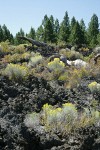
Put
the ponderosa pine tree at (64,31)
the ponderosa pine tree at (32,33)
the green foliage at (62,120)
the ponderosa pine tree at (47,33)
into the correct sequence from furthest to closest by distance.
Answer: the ponderosa pine tree at (32,33), the ponderosa pine tree at (47,33), the ponderosa pine tree at (64,31), the green foliage at (62,120)

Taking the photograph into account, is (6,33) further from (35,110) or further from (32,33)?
(35,110)

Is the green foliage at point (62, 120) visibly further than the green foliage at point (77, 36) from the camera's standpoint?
No

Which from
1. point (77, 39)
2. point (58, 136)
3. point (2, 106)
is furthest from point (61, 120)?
point (77, 39)

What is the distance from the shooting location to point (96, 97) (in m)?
12.4

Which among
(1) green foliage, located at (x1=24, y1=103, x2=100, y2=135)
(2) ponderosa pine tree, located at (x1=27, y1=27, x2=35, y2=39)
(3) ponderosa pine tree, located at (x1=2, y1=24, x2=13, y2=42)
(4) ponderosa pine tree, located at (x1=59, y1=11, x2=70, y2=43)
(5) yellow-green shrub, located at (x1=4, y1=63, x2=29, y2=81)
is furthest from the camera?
(2) ponderosa pine tree, located at (x1=27, y1=27, x2=35, y2=39)

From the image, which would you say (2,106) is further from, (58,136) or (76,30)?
(76,30)

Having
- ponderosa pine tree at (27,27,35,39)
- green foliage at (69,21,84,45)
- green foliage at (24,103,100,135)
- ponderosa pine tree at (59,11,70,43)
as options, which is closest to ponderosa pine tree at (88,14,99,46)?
green foliage at (69,21,84,45)

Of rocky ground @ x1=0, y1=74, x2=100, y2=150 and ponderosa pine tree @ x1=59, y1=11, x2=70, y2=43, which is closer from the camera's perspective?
rocky ground @ x1=0, y1=74, x2=100, y2=150

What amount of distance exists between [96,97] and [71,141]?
4.22 m

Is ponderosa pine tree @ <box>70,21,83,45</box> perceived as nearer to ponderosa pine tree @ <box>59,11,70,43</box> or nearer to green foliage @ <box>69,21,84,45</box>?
green foliage @ <box>69,21,84,45</box>

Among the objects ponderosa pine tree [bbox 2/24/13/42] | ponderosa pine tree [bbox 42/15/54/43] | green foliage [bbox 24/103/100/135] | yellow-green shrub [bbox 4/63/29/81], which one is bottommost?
green foliage [bbox 24/103/100/135]

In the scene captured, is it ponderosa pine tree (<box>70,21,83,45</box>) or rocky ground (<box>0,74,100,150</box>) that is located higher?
ponderosa pine tree (<box>70,21,83,45</box>)

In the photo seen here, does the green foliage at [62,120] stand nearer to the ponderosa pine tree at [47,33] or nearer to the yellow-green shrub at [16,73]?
the yellow-green shrub at [16,73]

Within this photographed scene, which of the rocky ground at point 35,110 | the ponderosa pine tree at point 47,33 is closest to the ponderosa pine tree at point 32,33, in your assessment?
the ponderosa pine tree at point 47,33
